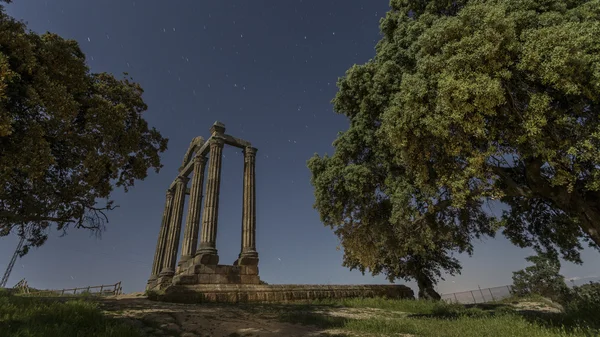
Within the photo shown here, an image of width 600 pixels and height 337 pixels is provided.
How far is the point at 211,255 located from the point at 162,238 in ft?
41.4

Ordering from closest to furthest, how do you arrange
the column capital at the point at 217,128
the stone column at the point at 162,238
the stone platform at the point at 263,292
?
the stone platform at the point at 263,292 → the column capital at the point at 217,128 → the stone column at the point at 162,238

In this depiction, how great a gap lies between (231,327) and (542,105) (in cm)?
923

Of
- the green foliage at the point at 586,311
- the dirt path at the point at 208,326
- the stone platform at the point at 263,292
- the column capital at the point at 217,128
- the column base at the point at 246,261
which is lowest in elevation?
the green foliage at the point at 586,311

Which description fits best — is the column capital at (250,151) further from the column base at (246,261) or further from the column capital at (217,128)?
the column base at (246,261)

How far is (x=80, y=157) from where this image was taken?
8.36m

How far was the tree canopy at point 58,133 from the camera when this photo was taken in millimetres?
6555

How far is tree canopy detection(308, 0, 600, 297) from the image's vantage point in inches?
299

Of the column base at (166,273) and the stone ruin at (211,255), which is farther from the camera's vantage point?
the column base at (166,273)

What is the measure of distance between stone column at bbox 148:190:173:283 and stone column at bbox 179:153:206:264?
7.49 meters

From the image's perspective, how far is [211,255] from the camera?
1847 centimetres

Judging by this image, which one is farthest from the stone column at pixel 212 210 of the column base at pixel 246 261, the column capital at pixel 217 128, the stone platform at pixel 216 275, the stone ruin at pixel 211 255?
the column base at pixel 246 261

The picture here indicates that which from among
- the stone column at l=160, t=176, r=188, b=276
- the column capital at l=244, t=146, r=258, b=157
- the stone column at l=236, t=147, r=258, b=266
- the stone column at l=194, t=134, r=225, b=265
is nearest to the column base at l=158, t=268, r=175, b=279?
the stone column at l=160, t=176, r=188, b=276

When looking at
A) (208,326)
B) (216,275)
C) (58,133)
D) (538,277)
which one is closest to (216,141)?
(216,275)

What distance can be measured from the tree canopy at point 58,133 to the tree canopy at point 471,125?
765cm
